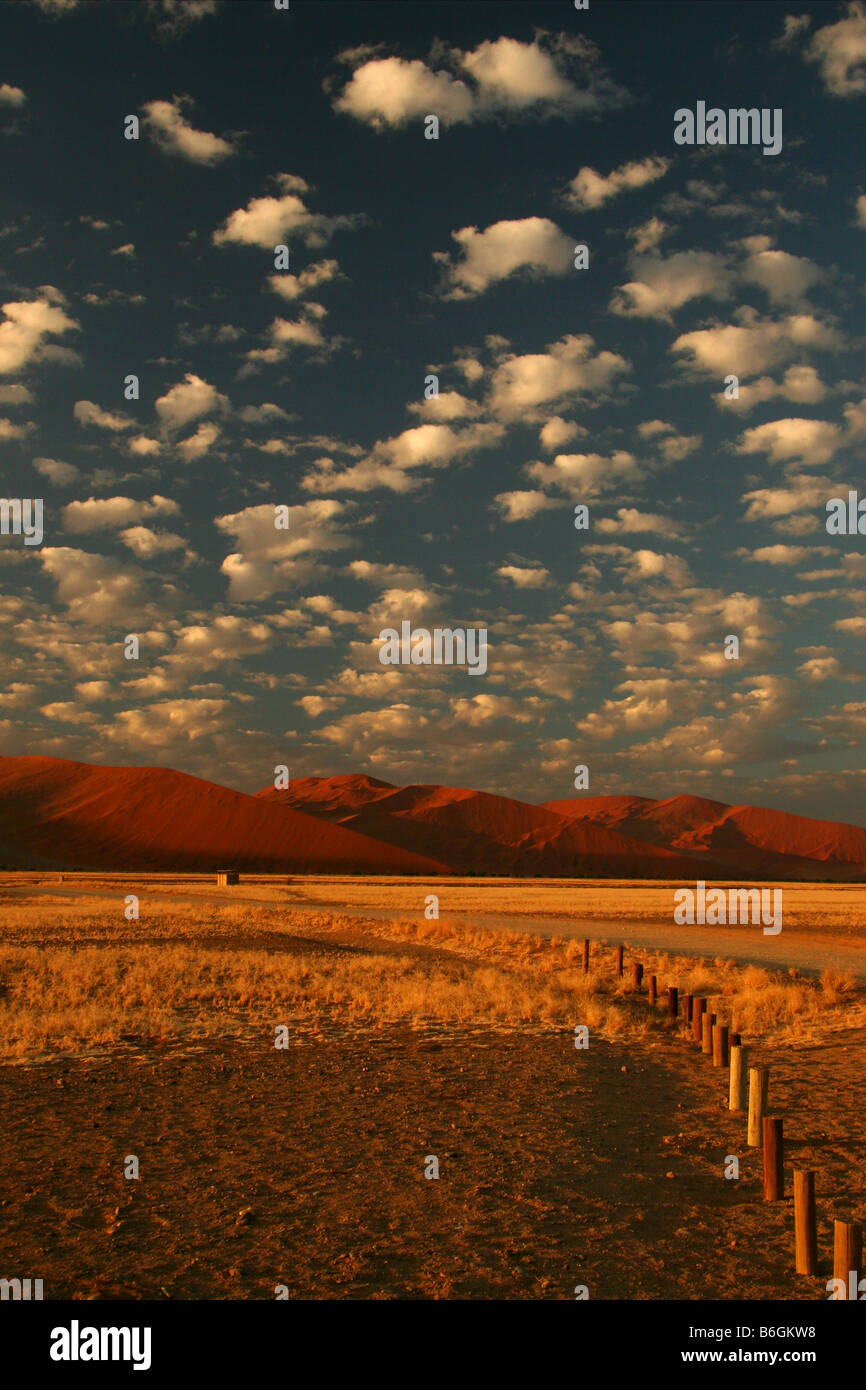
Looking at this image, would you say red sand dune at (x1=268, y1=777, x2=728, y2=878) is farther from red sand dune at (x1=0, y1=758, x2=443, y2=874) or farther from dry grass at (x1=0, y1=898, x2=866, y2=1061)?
dry grass at (x1=0, y1=898, x2=866, y2=1061)

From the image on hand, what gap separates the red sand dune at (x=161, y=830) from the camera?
120125 millimetres

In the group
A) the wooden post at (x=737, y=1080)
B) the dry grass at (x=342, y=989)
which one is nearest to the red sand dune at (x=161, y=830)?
the dry grass at (x=342, y=989)

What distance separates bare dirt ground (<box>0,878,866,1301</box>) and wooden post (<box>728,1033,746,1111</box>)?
0.17 meters

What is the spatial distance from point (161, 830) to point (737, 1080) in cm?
13406

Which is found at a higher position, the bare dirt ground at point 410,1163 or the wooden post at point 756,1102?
the wooden post at point 756,1102

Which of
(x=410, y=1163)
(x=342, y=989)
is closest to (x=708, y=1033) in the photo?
(x=410, y=1163)

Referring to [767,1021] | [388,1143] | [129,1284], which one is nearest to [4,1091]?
[388,1143]

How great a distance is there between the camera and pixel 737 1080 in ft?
33.7

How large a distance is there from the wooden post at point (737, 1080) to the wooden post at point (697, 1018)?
3.86m

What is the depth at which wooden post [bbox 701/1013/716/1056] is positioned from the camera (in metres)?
13.0

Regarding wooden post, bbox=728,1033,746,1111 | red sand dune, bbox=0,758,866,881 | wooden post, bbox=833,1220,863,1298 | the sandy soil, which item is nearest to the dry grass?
the sandy soil

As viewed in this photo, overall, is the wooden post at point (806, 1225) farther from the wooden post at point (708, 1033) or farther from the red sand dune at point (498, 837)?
the red sand dune at point (498, 837)

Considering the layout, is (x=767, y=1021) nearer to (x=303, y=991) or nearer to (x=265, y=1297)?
(x=303, y=991)

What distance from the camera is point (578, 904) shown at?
53.5m
